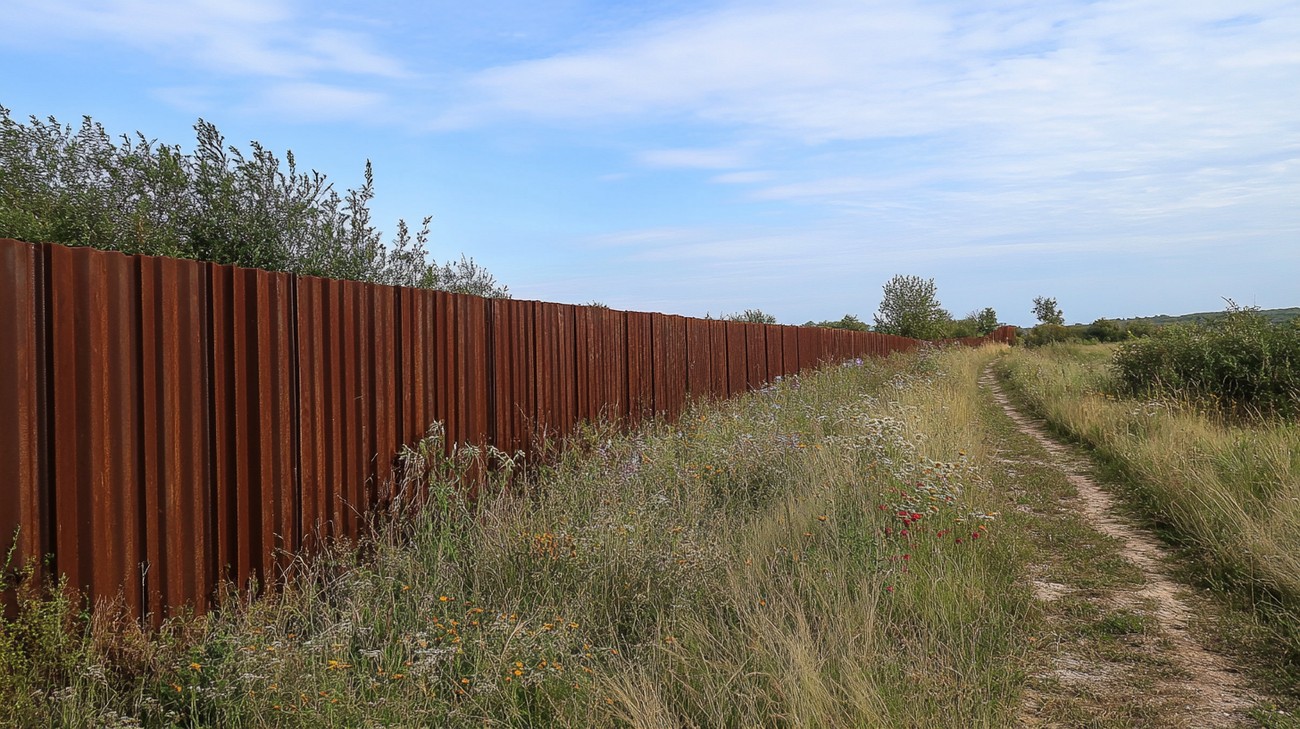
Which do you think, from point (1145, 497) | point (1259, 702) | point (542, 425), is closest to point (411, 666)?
point (1259, 702)

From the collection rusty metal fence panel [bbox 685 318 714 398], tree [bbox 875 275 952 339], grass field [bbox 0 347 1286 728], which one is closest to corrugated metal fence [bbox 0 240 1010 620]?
grass field [bbox 0 347 1286 728]

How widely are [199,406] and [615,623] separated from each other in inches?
83.3

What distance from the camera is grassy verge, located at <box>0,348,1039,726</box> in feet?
9.13

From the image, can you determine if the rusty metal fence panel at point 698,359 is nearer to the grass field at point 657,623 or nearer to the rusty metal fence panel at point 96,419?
the grass field at point 657,623

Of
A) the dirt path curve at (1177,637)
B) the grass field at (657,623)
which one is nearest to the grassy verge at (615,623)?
the grass field at (657,623)

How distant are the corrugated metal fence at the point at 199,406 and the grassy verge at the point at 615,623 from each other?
0.77 feet

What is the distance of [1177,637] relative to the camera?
4086 mm

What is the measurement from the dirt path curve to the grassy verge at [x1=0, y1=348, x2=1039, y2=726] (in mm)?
651

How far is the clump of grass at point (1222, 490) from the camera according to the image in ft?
15.0

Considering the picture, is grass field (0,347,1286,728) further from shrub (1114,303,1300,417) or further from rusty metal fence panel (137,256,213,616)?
shrub (1114,303,1300,417)

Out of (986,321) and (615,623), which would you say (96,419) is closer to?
(615,623)

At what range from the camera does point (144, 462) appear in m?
3.20

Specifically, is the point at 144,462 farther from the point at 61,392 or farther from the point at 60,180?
the point at 60,180

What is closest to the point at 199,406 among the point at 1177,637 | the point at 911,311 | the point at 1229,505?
the point at 1177,637
